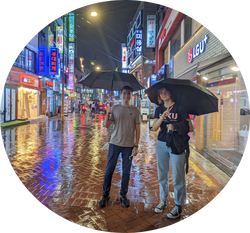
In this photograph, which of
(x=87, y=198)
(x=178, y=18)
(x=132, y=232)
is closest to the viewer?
(x=132, y=232)

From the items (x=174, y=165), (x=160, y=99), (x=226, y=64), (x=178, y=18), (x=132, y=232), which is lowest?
(x=132, y=232)

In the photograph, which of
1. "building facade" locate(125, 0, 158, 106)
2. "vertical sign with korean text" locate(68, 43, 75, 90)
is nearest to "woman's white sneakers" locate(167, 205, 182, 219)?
"building facade" locate(125, 0, 158, 106)

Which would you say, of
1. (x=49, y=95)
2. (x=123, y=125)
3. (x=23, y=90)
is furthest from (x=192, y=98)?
(x=49, y=95)

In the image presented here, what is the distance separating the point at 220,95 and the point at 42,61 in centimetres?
1738

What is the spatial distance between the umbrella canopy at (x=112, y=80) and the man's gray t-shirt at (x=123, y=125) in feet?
3.07

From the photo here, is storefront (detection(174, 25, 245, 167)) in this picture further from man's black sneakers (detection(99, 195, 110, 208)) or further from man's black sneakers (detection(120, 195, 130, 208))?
man's black sneakers (detection(99, 195, 110, 208))

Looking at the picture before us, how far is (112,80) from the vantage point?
4031 mm

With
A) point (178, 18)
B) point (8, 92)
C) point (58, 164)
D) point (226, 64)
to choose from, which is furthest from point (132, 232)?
point (8, 92)

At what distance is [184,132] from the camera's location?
279 cm

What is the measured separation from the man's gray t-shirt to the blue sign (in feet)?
59.8

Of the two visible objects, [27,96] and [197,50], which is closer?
[197,50]

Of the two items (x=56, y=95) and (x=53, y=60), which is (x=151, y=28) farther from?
(x=56, y=95)

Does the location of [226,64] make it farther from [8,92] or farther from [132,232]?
[8,92]

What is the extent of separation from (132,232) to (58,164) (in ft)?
10.6
